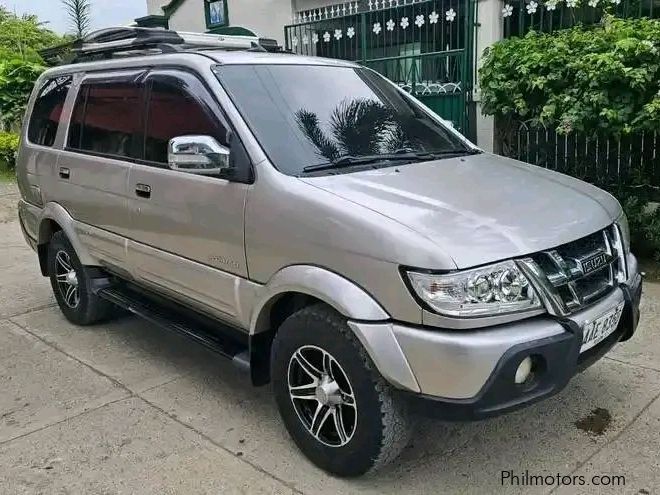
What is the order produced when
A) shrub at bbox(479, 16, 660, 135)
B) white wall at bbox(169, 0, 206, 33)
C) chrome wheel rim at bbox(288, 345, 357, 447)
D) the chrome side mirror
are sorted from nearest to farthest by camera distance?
chrome wheel rim at bbox(288, 345, 357, 447) < the chrome side mirror < shrub at bbox(479, 16, 660, 135) < white wall at bbox(169, 0, 206, 33)

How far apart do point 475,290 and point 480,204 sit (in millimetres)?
527

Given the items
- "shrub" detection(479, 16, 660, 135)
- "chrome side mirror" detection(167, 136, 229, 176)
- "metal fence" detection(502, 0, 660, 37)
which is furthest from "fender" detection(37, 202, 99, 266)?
"metal fence" detection(502, 0, 660, 37)

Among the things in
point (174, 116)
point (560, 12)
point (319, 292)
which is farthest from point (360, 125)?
point (560, 12)

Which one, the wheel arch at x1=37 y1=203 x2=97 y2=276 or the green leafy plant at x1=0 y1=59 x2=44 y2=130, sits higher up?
the green leafy plant at x1=0 y1=59 x2=44 y2=130

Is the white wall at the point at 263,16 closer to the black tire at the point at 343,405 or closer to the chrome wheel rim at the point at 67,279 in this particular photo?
the chrome wheel rim at the point at 67,279

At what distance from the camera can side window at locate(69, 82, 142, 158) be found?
4148mm

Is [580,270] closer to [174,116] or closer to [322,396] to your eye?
[322,396]

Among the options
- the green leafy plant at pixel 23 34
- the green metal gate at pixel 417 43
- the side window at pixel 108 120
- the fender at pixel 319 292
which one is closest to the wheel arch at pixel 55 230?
the side window at pixel 108 120

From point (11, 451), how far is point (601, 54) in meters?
5.07

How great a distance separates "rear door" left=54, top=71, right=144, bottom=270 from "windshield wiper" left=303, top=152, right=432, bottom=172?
1376 millimetres

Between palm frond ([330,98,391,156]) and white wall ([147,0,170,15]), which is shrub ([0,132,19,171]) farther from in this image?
palm frond ([330,98,391,156])

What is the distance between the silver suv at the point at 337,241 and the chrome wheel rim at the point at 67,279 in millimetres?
509

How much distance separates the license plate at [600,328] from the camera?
2.83m

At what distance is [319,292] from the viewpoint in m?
2.88
